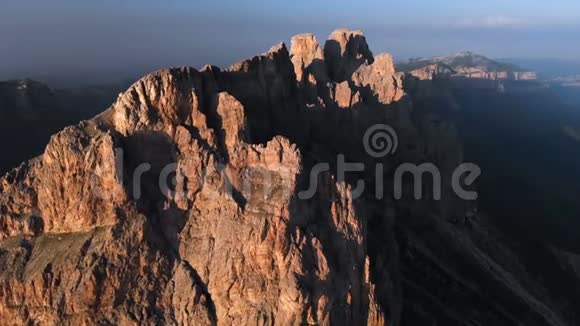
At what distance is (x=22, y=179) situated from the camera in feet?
137

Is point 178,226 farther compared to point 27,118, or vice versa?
point 27,118

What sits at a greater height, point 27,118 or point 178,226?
point 27,118

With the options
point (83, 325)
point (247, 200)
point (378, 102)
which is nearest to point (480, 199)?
point (378, 102)

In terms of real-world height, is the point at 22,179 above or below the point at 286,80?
below

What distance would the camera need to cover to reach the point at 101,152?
38.8m

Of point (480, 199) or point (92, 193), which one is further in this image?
point (480, 199)

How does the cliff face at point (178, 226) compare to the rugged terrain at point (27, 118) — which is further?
the rugged terrain at point (27, 118)

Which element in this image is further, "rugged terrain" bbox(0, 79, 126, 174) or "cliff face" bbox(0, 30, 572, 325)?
"rugged terrain" bbox(0, 79, 126, 174)

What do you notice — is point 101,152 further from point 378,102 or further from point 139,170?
point 378,102

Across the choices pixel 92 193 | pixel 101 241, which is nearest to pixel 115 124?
pixel 92 193

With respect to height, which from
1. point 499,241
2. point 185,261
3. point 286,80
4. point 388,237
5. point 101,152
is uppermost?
point 286,80

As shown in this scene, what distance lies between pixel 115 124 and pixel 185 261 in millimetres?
10840

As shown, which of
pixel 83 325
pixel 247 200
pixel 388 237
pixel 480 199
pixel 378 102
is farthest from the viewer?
pixel 480 199

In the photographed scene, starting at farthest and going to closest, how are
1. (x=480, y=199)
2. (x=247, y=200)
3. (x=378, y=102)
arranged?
(x=480, y=199)
(x=378, y=102)
(x=247, y=200)
